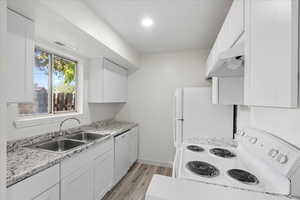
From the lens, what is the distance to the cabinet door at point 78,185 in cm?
133

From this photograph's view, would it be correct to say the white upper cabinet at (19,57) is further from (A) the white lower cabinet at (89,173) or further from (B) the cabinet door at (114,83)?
(B) the cabinet door at (114,83)

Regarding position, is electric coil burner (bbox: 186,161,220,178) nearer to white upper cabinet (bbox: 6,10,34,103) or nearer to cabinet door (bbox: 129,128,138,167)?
white upper cabinet (bbox: 6,10,34,103)

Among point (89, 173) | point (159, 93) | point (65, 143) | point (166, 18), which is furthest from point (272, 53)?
point (159, 93)

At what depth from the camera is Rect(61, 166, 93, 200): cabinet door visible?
133 cm

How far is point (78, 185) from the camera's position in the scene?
1.49m

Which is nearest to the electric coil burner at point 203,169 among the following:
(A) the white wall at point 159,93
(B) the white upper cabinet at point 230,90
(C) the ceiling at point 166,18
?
(B) the white upper cabinet at point 230,90

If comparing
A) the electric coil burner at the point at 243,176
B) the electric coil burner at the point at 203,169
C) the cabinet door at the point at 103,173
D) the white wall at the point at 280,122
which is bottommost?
the cabinet door at the point at 103,173

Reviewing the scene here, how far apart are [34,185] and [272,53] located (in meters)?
1.57

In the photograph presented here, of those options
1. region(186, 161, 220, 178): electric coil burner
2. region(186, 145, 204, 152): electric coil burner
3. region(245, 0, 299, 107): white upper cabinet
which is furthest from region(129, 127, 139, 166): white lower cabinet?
region(245, 0, 299, 107): white upper cabinet

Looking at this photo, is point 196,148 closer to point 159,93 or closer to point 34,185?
point 34,185

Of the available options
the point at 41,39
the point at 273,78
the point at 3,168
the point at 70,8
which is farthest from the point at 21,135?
the point at 273,78

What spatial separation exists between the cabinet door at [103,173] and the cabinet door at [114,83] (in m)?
0.98

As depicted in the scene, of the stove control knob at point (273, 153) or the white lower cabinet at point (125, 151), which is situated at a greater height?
the stove control knob at point (273, 153)

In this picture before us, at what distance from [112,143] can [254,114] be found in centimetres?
179
